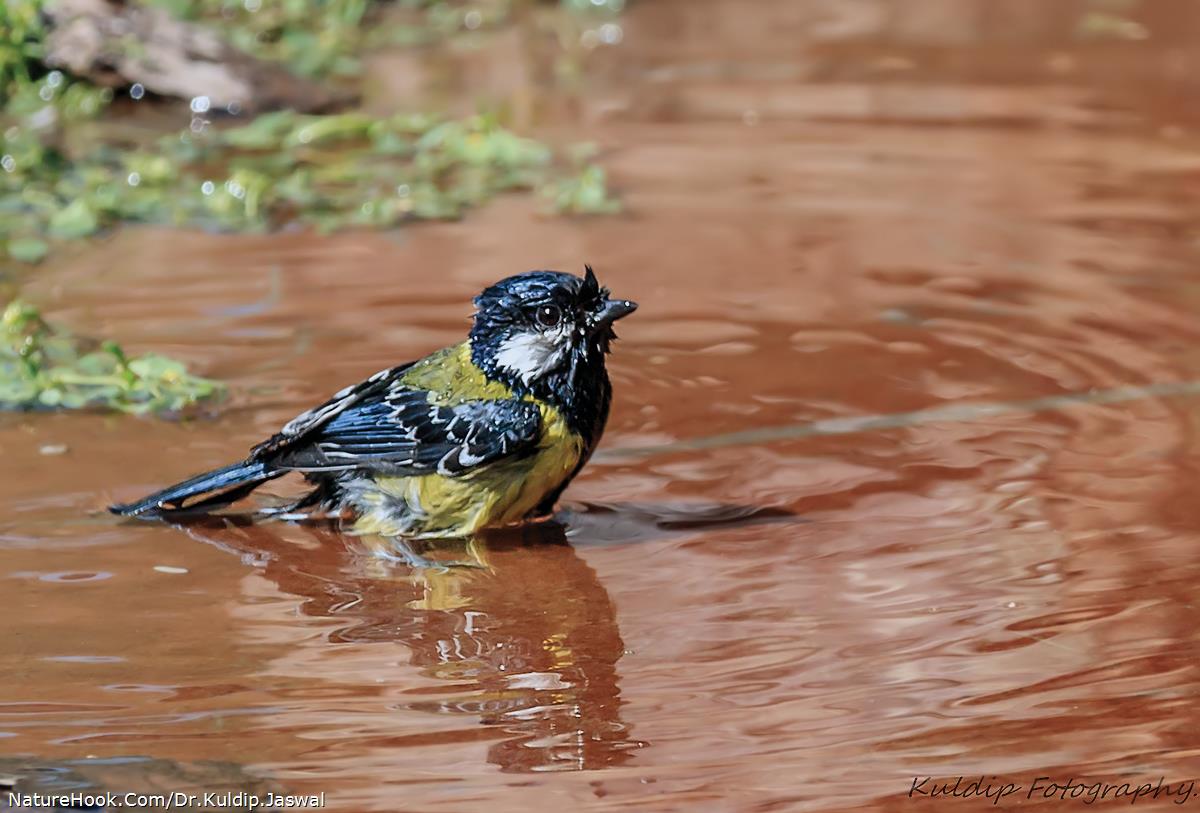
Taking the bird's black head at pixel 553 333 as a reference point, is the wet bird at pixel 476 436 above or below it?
below

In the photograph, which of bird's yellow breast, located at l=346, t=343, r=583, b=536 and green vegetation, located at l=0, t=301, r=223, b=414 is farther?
green vegetation, located at l=0, t=301, r=223, b=414

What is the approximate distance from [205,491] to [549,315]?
1.13 metres

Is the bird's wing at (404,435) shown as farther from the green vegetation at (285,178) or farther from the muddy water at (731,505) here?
the green vegetation at (285,178)

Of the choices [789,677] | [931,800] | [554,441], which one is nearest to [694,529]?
[554,441]

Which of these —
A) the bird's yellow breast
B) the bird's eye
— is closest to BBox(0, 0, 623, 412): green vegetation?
the bird's yellow breast

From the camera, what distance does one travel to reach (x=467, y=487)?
16.1 ft

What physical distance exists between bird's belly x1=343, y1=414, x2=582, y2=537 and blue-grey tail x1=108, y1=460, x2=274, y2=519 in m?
0.29

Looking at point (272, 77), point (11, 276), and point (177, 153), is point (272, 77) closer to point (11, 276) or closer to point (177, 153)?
point (177, 153)

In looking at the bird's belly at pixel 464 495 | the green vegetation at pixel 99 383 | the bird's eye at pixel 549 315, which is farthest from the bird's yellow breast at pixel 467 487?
the green vegetation at pixel 99 383

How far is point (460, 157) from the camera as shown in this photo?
820 cm

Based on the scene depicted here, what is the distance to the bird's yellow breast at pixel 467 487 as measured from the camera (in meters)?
4.84

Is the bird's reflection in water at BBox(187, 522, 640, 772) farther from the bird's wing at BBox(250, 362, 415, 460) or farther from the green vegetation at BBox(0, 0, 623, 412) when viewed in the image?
the green vegetation at BBox(0, 0, 623, 412)

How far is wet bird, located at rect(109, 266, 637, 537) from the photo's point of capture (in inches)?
191

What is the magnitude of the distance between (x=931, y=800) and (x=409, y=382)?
2414 mm
